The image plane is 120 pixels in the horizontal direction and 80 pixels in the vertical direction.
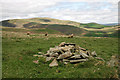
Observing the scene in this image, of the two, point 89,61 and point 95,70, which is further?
point 89,61

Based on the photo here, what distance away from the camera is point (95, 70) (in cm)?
1485

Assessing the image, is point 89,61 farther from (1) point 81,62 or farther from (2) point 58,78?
(2) point 58,78

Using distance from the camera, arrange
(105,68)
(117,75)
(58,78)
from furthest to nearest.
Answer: (105,68) < (117,75) < (58,78)

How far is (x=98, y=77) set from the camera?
1360cm

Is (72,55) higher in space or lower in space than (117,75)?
higher

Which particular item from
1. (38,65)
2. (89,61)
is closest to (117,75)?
(89,61)

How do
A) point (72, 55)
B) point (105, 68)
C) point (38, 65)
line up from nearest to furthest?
point (105, 68) → point (38, 65) → point (72, 55)

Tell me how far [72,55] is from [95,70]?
5.74 meters

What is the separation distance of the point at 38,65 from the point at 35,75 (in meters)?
3.16

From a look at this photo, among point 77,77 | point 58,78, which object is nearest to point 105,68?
point 77,77

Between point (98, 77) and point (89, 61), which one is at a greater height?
point (89, 61)

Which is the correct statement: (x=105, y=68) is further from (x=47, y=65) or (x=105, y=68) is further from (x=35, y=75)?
(x=35, y=75)

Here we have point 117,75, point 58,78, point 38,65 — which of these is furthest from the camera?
point 38,65

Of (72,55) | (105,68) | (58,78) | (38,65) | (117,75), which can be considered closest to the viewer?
(58,78)
